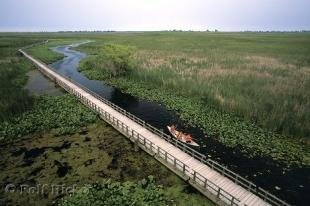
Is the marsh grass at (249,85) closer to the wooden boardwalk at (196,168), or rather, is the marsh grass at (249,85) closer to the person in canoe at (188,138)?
the person in canoe at (188,138)

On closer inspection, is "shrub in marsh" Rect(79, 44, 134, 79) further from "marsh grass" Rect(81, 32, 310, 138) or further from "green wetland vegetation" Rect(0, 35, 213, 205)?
"green wetland vegetation" Rect(0, 35, 213, 205)

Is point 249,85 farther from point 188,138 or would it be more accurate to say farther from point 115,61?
point 115,61

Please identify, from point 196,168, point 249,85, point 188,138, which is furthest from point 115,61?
point 196,168

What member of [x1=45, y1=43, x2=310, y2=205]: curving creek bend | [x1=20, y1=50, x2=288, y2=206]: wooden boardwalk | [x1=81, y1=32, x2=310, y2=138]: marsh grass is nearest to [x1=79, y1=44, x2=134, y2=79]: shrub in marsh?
[x1=81, y1=32, x2=310, y2=138]: marsh grass

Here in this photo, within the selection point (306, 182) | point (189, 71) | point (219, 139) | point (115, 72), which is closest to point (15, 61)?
point (115, 72)

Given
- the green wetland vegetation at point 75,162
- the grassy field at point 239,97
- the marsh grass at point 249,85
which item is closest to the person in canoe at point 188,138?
the grassy field at point 239,97
